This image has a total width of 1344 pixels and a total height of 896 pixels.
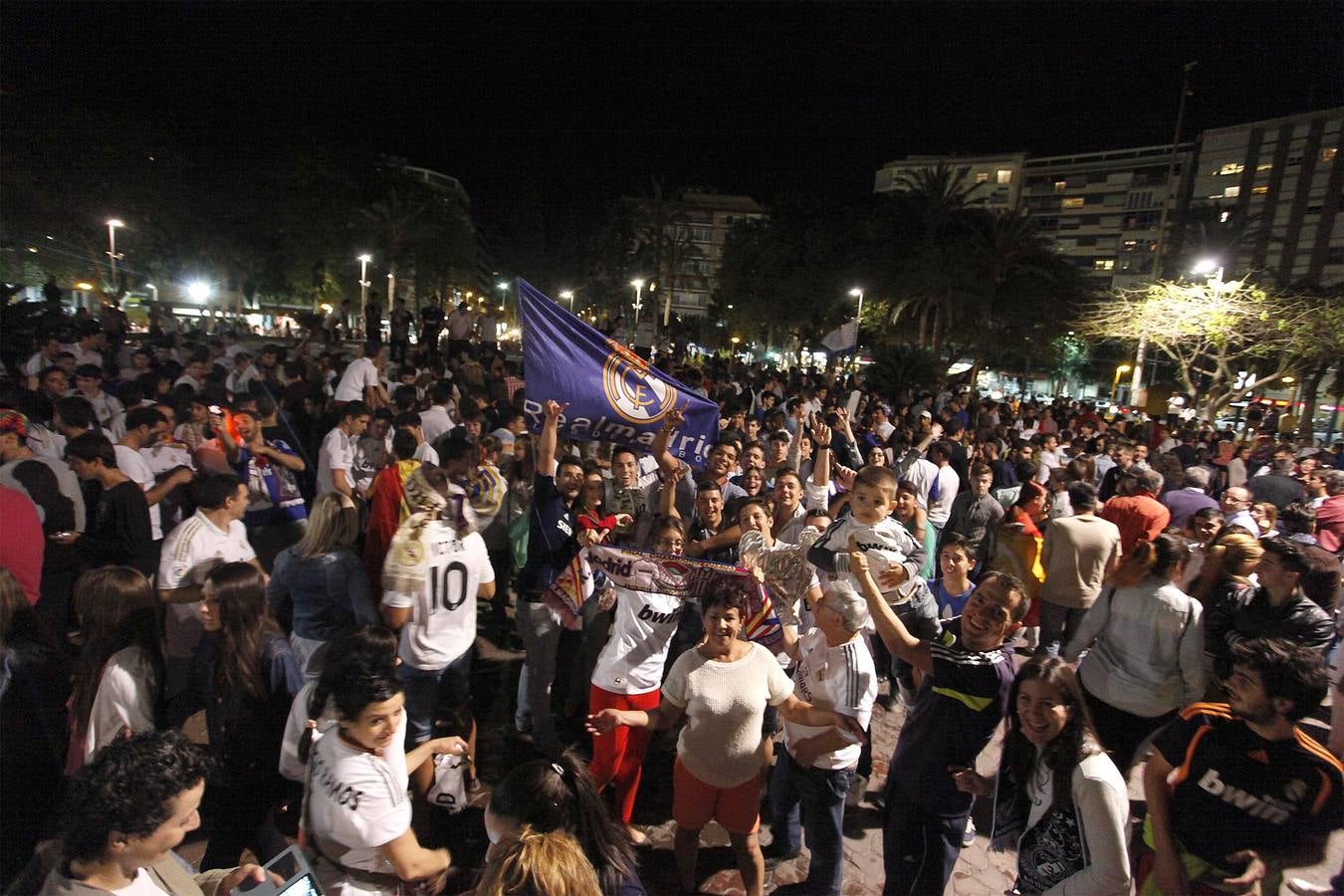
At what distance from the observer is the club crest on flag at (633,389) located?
5.71 meters

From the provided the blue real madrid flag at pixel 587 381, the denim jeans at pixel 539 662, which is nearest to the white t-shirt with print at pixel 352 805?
the denim jeans at pixel 539 662

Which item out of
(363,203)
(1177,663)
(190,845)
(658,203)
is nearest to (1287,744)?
(1177,663)

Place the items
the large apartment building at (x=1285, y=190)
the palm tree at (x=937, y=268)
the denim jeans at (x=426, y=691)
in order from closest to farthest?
the denim jeans at (x=426, y=691) → the palm tree at (x=937, y=268) → the large apartment building at (x=1285, y=190)

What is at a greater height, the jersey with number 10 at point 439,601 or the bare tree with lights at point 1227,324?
the bare tree with lights at point 1227,324

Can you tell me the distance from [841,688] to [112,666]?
3.33 m

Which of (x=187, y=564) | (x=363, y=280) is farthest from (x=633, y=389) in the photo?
(x=363, y=280)

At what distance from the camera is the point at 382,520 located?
4973mm

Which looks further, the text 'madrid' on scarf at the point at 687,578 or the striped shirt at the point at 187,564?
the striped shirt at the point at 187,564

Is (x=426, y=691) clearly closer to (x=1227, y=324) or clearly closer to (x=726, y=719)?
(x=726, y=719)

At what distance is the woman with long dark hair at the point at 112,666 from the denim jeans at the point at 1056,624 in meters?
6.44

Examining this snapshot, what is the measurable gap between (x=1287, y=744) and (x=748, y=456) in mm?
4828

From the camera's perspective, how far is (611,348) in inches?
226

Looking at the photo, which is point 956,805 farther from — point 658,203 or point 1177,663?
point 658,203

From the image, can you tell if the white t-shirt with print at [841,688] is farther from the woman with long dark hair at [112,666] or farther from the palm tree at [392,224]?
the palm tree at [392,224]
